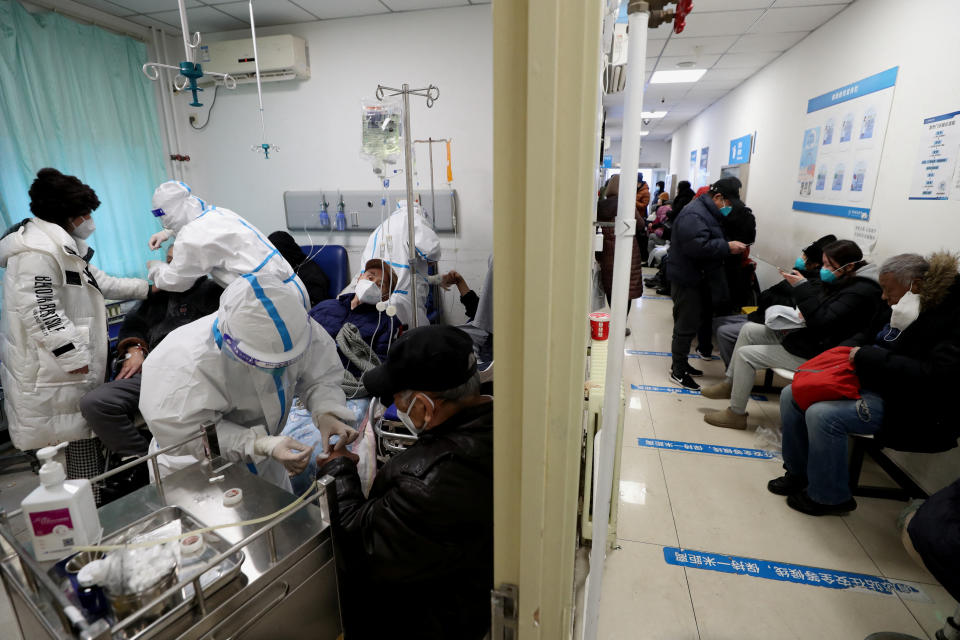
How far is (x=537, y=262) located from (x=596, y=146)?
13 centimetres

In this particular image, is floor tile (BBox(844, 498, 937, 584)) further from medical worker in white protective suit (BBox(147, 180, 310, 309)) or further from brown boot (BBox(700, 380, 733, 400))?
medical worker in white protective suit (BBox(147, 180, 310, 309))

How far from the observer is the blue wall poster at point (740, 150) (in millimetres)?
5507

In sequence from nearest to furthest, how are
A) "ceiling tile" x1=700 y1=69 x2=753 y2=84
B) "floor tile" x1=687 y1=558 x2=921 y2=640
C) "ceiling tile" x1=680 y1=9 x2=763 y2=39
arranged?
1. "floor tile" x1=687 y1=558 x2=921 y2=640
2. "ceiling tile" x1=680 y1=9 x2=763 y2=39
3. "ceiling tile" x1=700 y1=69 x2=753 y2=84

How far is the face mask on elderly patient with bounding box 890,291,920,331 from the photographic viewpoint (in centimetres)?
198

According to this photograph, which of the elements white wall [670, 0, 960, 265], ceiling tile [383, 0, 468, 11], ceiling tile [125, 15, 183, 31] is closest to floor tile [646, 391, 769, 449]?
white wall [670, 0, 960, 265]

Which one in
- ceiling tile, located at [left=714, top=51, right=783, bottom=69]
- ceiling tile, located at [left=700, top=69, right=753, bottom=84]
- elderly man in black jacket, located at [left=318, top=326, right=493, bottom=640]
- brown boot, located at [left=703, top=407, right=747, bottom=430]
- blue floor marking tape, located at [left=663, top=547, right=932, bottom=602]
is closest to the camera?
elderly man in black jacket, located at [left=318, top=326, right=493, bottom=640]

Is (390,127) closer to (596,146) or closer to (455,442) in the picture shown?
(455,442)

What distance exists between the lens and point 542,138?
47 cm

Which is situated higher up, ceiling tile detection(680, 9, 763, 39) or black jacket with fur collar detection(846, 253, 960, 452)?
ceiling tile detection(680, 9, 763, 39)

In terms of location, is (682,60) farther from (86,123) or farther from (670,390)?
(86,123)

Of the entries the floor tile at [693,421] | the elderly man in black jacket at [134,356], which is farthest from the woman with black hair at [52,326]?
the floor tile at [693,421]

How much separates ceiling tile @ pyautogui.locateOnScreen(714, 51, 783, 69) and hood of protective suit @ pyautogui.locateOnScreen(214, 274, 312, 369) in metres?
5.08

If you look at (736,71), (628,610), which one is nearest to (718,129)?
(736,71)

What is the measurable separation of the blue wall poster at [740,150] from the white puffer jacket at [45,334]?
6.28 m
